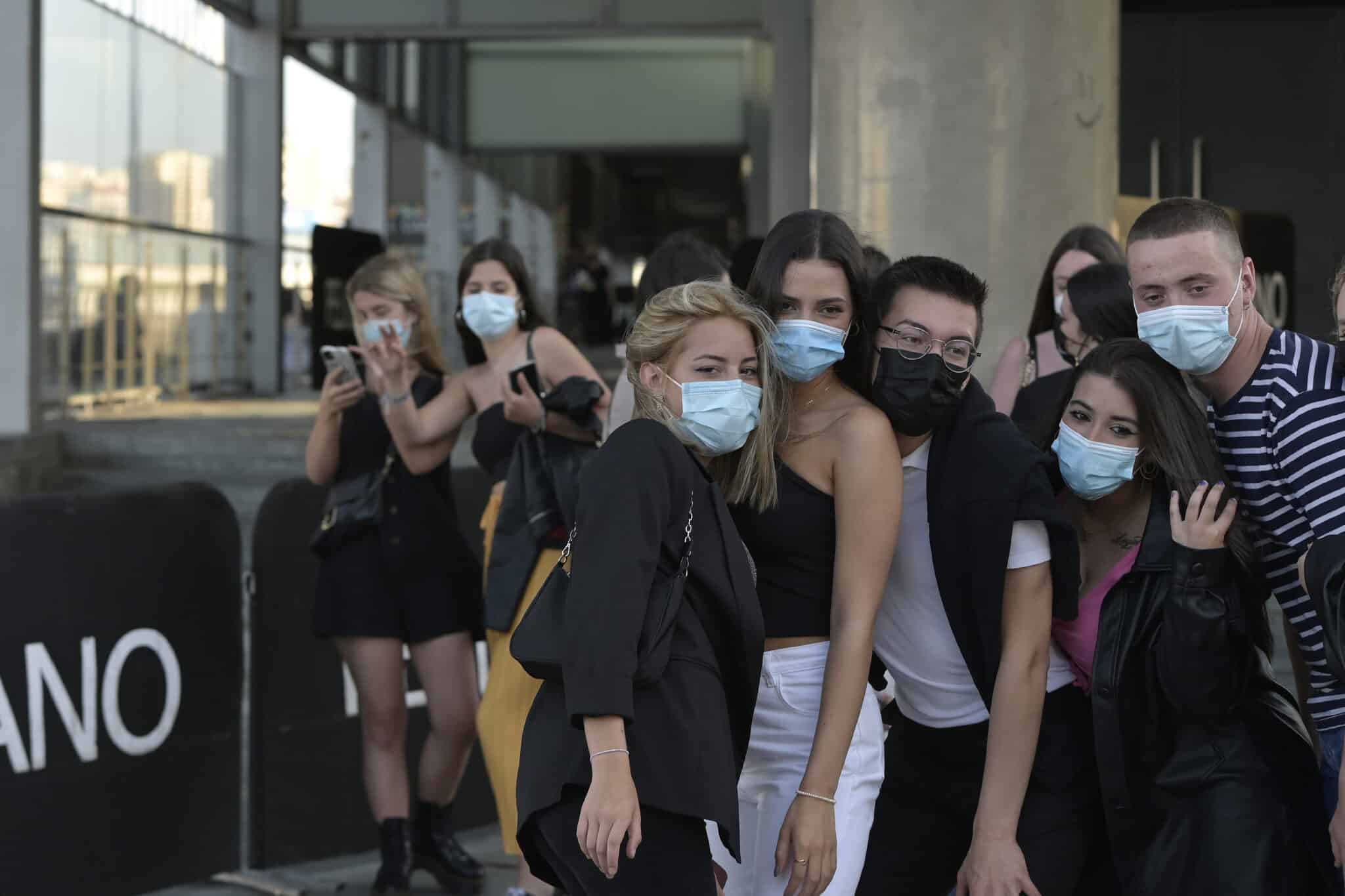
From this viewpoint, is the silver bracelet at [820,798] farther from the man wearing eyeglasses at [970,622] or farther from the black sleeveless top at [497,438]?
the black sleeveless top at [497,438]

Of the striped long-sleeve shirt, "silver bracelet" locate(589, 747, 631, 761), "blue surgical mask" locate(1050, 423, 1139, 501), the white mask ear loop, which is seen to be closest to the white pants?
"silver bracelet" locate(589, 747, 631, 761)

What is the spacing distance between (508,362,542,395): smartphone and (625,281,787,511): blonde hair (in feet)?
5.50

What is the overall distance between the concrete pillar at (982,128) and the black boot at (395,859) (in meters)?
3.89

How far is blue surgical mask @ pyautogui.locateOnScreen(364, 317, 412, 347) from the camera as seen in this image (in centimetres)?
474

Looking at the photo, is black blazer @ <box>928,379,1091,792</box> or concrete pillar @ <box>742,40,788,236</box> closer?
black blazer @ <box>928,379,1091,792</box>

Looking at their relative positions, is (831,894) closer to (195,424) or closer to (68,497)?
(68,497)

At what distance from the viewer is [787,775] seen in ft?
8.73

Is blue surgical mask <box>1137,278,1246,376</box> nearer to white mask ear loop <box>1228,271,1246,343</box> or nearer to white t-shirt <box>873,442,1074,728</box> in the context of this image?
white mask ear loop <box>1228,271,1246,343</box>

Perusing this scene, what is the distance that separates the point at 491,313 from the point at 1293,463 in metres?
2.64

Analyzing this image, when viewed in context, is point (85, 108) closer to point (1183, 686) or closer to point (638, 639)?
point (638, 639)

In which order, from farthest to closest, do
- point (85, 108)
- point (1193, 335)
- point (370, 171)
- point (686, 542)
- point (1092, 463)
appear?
1. point (370, 171)
2. point (85, 108)
3. point (1092, 463)
4. point (1193, 335)
5. point (686, 542)

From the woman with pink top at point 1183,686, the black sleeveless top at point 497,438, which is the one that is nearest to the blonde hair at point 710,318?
the woman with pink top at point 1183,686

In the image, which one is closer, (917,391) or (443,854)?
(917,391)

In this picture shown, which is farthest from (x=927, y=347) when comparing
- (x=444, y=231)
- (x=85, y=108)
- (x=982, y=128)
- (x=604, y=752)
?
(x=444, y=231)
